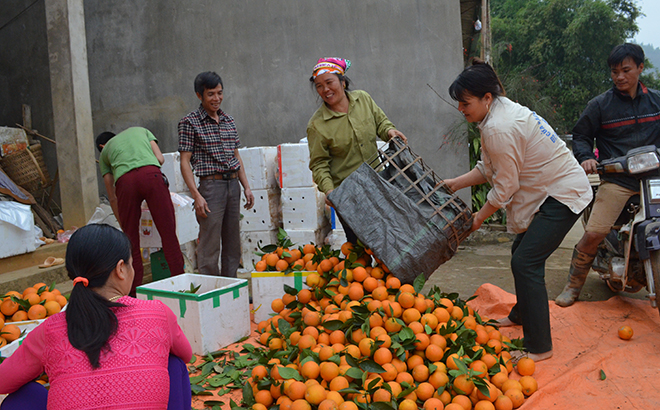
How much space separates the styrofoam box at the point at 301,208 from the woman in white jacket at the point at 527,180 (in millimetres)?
2828

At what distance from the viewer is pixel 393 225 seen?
8.86 ft

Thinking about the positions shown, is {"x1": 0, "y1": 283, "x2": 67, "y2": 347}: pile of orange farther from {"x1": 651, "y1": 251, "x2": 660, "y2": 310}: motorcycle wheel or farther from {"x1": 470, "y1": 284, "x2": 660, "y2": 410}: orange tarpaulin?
{"x1": 651, "y1": 251, "x2": 660, "y2": 310}: motorcycle wheel

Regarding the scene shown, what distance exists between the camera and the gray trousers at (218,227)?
4.00 meters

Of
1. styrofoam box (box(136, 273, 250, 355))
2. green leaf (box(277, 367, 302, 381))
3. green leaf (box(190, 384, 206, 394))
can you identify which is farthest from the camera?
styrofoam box (box(136, 273, 250, 355))

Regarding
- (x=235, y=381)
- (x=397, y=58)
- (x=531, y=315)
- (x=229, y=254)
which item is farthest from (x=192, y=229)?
(x=397, y=58)

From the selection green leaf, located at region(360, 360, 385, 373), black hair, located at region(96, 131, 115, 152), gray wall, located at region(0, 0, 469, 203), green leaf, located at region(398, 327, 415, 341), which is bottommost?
green leaf, located at region(360, 360, 385, 373)

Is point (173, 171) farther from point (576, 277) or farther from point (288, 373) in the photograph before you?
point (576, 277)

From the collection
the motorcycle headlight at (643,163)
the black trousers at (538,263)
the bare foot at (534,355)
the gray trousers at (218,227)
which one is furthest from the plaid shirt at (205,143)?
the motorcycle headlight at (643,163)

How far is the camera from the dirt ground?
14.0 feet

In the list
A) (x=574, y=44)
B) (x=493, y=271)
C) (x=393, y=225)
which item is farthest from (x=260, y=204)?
(x=574, y=44)

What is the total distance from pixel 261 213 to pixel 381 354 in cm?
363

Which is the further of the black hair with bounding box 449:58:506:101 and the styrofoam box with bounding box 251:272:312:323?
the styrofoam box with bounding box 251:272:312:323

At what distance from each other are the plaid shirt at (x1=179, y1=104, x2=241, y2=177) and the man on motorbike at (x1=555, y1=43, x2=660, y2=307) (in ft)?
9.30

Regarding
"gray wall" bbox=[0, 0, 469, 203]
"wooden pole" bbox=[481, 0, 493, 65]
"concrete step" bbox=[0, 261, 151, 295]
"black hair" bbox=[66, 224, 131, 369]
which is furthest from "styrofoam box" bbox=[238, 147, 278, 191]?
"wooden pole" bbox=[481, 0, 493, 65]
